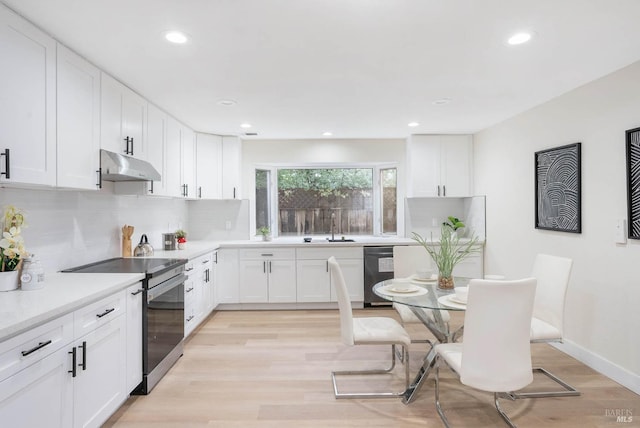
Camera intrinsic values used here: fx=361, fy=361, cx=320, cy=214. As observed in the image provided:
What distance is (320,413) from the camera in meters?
2.32

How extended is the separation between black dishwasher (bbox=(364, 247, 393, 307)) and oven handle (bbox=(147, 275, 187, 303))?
2.32 meters

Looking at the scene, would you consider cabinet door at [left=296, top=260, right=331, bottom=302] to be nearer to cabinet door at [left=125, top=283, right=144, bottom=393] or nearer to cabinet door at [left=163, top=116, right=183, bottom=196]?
cabinet door at [left=163, top=116, right=183, bottom=196]

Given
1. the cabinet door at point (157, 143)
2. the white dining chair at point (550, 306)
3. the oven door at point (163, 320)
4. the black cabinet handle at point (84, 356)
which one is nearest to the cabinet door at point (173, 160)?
the cabinet door at point (157, 143)

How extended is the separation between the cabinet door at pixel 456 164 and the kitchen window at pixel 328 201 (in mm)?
960

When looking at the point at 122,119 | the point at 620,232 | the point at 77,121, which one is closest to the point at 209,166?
the point at 122,119

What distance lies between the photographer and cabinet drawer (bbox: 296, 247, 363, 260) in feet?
15.3

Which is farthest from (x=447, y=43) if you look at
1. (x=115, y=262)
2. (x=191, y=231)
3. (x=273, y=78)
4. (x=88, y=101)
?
(x=191, y=231)

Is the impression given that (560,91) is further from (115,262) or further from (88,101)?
(115,262)

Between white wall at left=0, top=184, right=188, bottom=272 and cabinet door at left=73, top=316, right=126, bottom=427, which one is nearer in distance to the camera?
cabinet door at left=73, top=316, right=126, bottom=427

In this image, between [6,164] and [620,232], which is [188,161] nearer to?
[6,164]

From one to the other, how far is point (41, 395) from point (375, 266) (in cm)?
365

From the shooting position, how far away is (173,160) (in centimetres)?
389

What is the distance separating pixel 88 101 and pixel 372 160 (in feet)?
12.0

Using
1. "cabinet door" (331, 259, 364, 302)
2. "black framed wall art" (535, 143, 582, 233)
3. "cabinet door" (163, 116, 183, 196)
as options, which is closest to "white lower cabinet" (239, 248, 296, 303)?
"cabinet door" (331, 259, 364, 302)
